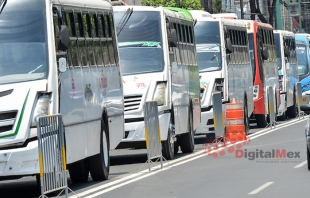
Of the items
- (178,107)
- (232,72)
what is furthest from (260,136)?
(178,107)

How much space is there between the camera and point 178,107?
2080 cm

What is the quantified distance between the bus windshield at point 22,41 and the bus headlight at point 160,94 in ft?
19.7

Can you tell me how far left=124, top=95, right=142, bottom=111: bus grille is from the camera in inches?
746

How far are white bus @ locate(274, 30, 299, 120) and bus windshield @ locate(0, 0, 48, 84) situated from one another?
2356 cm

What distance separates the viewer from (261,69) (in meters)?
33.1

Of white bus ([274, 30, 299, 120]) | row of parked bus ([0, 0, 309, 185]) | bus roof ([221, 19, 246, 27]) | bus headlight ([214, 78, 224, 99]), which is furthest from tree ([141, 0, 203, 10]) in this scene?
bus headlight ([214, 78, 224, 99])

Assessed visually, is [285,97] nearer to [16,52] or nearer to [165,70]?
[165,70]

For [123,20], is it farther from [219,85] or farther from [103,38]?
[219,85]

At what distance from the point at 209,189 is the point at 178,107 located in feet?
24.5

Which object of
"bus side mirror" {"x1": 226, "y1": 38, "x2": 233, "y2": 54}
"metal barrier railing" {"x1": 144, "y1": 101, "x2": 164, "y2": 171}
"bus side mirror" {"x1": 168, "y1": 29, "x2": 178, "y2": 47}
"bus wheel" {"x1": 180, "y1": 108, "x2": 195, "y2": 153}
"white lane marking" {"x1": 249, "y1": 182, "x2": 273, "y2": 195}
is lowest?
"bus wheel" {"x1": 180, "y1": 108, "x2": 195, "y2": 153}

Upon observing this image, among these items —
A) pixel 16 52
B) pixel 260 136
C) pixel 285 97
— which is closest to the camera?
pixel 16 52

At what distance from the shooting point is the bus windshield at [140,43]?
766 inches

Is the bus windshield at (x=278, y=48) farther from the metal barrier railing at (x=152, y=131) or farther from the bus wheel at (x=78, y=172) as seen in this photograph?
the bus wheel at (x=78, y=172)

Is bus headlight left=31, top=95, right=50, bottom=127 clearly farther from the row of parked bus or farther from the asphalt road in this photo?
the asphalt road
